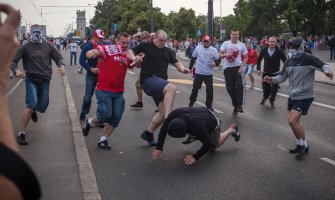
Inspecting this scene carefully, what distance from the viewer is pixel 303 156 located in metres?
6.84

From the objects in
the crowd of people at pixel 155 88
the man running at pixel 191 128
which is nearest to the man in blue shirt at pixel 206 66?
the crowd of people at pixel 155 88

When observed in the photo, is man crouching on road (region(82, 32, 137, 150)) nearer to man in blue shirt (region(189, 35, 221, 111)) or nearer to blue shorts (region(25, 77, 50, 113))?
blue shorts (region(25, 77, 50, 113))

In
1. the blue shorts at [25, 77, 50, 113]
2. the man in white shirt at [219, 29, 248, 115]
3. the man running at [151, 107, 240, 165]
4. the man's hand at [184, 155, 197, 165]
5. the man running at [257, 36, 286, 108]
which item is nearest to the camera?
the man running at [151, 107, 240, 165]

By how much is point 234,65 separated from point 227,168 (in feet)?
16.9

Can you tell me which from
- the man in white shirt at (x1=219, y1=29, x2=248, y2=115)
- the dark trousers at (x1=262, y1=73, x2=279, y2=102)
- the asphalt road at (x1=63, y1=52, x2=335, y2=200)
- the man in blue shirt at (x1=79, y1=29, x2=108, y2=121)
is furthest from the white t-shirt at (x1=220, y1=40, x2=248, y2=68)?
the man in blue shirt at (x1=79, y1=29, x2=108, y2=121)

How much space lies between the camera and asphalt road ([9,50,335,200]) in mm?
5168

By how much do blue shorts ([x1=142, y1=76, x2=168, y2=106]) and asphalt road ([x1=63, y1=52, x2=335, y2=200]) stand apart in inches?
32.8

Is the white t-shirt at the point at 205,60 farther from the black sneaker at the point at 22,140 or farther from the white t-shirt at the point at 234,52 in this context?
the black sneaker at the point at 22,140

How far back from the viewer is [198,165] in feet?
20.7

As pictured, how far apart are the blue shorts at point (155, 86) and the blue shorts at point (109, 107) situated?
18.4 inches

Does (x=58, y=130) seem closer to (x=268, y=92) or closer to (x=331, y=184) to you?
(x=331, y=184)

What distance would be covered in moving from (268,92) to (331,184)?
23.5 ft

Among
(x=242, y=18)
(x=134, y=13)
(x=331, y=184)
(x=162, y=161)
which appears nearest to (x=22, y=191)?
(x=331, y=184)

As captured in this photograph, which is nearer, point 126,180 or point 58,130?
point 126,180
